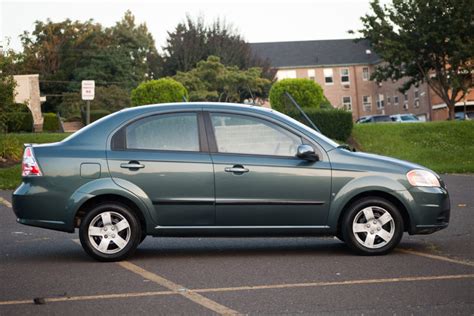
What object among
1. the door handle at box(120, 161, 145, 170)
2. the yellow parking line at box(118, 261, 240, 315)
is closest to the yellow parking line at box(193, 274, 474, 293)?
the yellow parking line at box(118, 261, 240, 315)

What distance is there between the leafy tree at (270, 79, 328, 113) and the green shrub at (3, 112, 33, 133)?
30.5ft

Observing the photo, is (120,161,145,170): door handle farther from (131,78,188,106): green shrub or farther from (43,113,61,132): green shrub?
(43,113,61,132): green shrub

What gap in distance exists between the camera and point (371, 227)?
28.2ft

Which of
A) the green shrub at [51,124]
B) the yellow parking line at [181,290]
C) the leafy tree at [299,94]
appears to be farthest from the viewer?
the green shrub at [51,124]

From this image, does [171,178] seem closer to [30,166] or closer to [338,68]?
[30,166]

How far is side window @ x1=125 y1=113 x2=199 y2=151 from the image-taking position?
339 inches

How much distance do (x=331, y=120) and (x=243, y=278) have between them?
21.8 m

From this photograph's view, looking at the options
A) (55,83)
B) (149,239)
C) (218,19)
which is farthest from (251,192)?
(55,83)

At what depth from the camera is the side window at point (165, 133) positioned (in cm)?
862

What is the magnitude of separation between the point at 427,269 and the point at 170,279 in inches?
90.9

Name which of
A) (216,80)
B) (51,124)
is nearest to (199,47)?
(216,80)

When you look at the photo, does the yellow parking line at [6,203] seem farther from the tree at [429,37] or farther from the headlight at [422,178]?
the tree at [429,37]

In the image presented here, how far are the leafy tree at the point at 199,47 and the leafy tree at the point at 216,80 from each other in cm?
323

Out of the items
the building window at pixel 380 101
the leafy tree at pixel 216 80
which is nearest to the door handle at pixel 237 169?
the leafy tree at pixel 216 80
